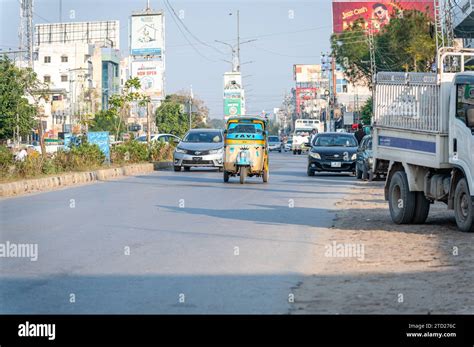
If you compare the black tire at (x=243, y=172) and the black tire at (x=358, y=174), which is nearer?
the black tire at (x=243, y=172)

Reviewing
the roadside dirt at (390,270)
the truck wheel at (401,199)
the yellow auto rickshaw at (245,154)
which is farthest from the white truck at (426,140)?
the yellow auto rickshaw at (245,154)

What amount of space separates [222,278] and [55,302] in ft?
6.80

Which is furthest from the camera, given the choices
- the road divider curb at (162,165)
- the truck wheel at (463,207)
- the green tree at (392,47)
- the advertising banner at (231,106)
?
the advertising banner at (231,106)

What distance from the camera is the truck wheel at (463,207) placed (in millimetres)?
13509

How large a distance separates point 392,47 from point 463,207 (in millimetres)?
48343

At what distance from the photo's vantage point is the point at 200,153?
36281mm

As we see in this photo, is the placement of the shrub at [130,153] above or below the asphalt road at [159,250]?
above

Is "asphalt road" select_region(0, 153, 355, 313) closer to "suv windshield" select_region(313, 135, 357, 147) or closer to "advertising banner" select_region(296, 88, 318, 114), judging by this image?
"suv windshield" select_region(313, 135, 357, 147)

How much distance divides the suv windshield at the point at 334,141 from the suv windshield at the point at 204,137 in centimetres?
458

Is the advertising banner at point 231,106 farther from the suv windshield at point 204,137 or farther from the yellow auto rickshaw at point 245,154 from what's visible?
the yellow auto rickshaw at point 245,154

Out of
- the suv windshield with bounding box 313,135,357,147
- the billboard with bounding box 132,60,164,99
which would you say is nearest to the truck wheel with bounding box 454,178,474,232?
the suv windshield with bounding box 313,135,357,147

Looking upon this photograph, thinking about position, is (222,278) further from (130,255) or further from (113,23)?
(113,23)

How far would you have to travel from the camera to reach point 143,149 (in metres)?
40.9

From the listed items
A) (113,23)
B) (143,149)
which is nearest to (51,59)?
(113,23)
